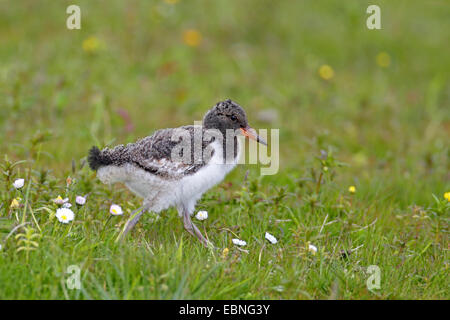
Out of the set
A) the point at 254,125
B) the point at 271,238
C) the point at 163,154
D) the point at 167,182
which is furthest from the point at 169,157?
the point at 254,125

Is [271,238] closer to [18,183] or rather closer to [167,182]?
[167,182]

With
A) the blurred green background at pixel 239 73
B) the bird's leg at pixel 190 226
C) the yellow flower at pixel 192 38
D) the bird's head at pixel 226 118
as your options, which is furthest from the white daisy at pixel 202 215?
the yellow flower at pixel 192 38

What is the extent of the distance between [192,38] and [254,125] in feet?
7.63

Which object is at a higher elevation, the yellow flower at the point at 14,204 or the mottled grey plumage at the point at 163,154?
the mottled grey plumage at the point at 163,154

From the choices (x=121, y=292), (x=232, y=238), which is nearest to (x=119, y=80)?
(x=232, y=238)

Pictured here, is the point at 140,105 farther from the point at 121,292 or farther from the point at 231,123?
the point at 121,292

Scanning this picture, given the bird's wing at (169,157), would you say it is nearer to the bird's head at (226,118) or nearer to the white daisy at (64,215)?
the bird's head at (226,118)

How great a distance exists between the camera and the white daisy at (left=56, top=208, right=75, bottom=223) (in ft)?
12.9

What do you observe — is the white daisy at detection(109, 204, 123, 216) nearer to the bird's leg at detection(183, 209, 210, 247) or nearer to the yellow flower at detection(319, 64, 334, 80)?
the bird's leg at detection(183, 209, 210, 247)

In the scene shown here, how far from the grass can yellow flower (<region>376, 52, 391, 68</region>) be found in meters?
0.04

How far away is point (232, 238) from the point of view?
4.58m

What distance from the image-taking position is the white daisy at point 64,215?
3942mm

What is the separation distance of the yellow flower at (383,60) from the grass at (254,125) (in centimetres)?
Result: 4

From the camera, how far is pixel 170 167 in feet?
14.3
